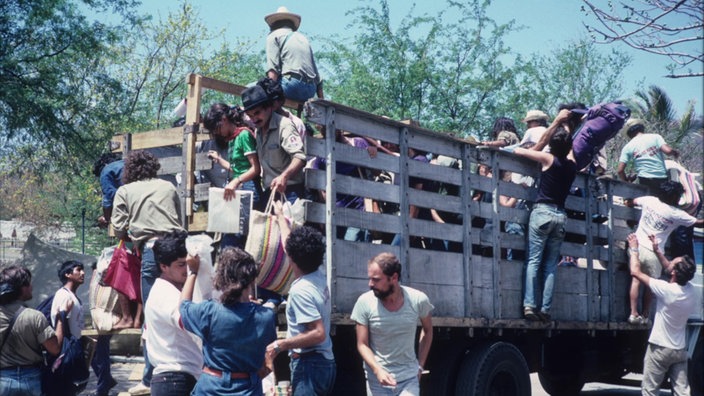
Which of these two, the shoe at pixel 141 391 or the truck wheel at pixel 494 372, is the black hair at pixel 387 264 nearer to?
the shoe at pixel 141 391

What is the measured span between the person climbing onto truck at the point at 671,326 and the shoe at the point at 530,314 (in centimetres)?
184

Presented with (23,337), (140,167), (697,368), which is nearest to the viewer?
(140,167)

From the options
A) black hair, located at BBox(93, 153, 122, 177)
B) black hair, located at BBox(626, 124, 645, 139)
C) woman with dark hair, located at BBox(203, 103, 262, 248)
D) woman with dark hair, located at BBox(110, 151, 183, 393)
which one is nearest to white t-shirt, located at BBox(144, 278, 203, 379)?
woman with dark hair, located at BBox(203, 103, 262, 248)

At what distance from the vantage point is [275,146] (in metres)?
5.82

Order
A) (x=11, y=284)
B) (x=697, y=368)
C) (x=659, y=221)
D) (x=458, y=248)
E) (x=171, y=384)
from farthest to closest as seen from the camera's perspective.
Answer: (x=697, y=368)
(x=659, y=221)
(x=458, y=248)
(x=11, y=284)
(x=171, y=384)

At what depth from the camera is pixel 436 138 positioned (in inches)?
269

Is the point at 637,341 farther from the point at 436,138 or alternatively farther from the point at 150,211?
the point at 150,211

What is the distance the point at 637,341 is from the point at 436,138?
14.8ft

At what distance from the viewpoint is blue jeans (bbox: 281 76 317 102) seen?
7.07m

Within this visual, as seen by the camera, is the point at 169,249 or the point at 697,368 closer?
the point at 169,249

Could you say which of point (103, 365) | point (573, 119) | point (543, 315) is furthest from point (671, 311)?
point (103, 365)

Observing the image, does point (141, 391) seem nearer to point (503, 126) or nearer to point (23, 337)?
point (23, 337)

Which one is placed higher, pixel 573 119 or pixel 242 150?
pixel 573 119

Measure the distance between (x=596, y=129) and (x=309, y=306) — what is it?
167 inches
